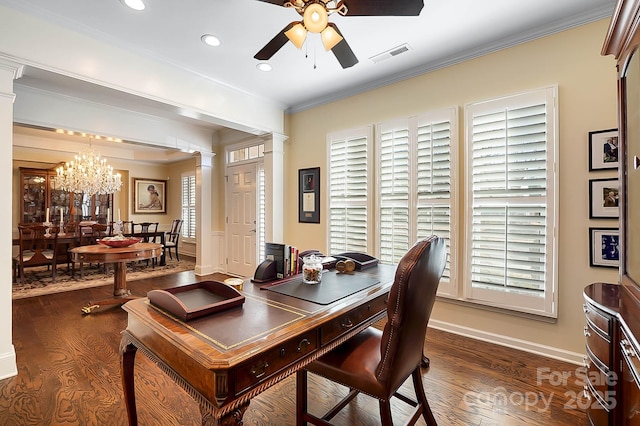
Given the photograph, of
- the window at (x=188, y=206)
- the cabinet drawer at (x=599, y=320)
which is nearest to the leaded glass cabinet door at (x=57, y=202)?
the window at (x=188, y=206)

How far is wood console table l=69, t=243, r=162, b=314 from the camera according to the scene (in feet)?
11.5

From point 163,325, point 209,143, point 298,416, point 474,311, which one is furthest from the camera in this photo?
point 209,143

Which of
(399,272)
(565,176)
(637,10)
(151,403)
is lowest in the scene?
(151,403)

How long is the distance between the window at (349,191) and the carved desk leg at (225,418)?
9.15 ft

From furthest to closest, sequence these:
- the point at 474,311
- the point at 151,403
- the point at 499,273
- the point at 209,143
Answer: the point at 209,143
the point at 474,311
the point at 499,273
the point at 151,403

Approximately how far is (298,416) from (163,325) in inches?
38.0

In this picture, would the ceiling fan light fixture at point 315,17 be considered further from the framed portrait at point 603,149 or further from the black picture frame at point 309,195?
the black picture frame at point 309,195

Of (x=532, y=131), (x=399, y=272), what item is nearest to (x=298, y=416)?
(x=399, y=272)

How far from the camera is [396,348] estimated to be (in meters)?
1.29

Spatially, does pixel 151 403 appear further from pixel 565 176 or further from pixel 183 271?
pixel 183 271

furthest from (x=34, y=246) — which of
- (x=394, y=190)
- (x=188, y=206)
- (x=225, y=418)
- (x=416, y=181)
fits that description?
(x=416, y=181)

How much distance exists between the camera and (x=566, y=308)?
8.05 ft

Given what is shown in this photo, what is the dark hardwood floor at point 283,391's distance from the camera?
6.01ft

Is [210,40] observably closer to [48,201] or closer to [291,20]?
[291,20]
